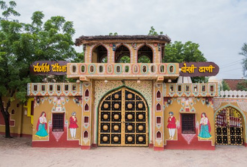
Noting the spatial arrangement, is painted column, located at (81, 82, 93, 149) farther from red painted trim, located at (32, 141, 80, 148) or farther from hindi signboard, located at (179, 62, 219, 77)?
hindi signboard, located at (179, 62, 219, 77)

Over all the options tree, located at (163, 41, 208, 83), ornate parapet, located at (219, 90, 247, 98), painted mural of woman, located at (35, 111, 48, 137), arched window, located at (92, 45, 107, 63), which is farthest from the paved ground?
tree, located at (163, 41, 208, 83)

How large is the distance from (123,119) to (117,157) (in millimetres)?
2538

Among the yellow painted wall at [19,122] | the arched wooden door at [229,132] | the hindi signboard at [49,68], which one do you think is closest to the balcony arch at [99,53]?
the hindi signboard at [49,68]

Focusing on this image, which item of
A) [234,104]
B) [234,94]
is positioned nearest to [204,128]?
[234,104]

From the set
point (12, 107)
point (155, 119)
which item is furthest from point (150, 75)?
point (12, 107)

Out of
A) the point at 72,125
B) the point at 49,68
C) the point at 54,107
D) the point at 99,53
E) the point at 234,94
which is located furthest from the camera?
the point at 99,53

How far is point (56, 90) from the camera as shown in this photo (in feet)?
39.0

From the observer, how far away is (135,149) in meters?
11.2

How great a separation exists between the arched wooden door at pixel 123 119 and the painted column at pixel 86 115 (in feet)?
2.20

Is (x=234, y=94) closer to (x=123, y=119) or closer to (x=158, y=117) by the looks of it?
(x=158, y=117)

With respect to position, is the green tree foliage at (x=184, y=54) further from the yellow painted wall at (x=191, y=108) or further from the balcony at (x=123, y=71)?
the balcony at (x=123, y=71)

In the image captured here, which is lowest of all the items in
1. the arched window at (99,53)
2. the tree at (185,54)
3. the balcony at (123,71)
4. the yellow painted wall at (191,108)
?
the yellow painted wall at (191,108)

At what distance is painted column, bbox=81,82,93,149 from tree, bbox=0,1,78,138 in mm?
3444

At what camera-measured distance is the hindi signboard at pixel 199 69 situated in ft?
37.9
